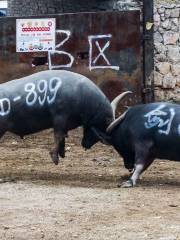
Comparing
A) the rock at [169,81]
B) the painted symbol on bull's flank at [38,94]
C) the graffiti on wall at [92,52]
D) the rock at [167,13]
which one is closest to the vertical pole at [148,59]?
the rock at [169,81]

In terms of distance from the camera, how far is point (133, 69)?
1377cm

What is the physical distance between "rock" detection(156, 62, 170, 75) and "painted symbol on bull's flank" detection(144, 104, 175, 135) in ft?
14.7

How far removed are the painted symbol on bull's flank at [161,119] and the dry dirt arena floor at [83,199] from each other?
690 mm

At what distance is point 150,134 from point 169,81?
4668mm

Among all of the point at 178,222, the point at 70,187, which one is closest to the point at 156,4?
the point at 70,187

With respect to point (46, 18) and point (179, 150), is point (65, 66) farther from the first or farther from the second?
point (179, 150)

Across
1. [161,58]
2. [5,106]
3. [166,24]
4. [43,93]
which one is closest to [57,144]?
[43,93]

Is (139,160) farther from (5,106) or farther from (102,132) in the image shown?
(5,106)

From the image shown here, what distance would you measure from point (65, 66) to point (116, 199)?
5.89 meters

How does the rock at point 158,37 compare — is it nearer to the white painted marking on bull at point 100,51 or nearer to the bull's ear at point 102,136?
the white painted marking on bull at point 100,51

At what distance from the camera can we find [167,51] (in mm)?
14039

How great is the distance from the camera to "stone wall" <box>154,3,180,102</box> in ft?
45.9

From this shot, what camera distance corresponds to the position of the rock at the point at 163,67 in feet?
45.9

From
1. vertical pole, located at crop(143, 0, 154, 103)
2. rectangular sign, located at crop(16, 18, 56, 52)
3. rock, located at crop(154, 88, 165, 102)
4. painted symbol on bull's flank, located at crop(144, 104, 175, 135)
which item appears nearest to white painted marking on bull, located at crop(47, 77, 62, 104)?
painted symbol on bull's flank, located at crop(144, 104, 175, 135)
